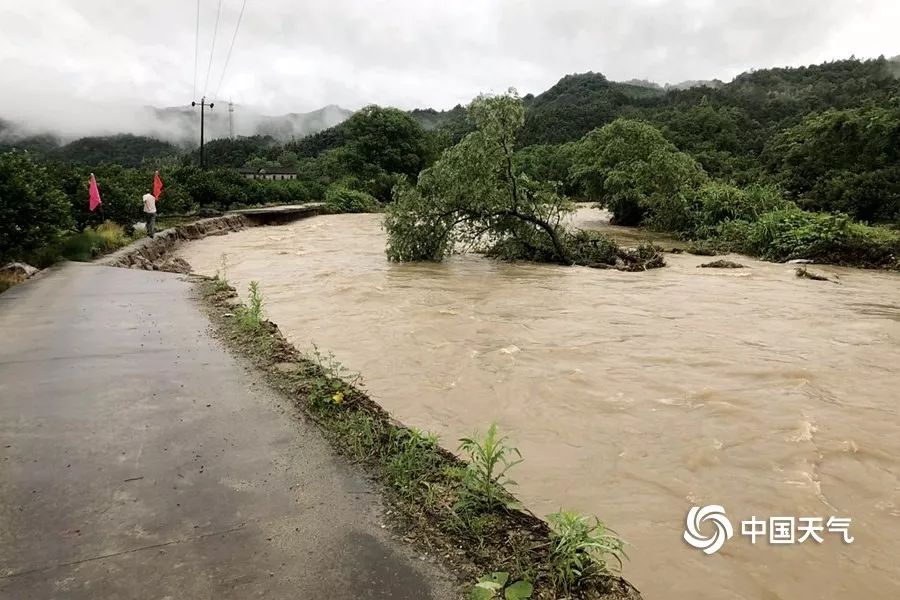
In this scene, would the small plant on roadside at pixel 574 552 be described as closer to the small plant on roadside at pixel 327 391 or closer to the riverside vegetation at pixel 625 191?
the small plant on roadside at pixel 327 391

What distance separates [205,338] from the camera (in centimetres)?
748

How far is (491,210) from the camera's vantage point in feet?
56.1

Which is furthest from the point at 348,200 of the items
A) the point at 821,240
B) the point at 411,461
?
the point at 411,461

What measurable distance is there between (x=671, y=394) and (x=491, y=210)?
11362 mm

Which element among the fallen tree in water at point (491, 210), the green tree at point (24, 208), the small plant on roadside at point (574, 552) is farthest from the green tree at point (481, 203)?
the small plant on roadside at point (574, 552)

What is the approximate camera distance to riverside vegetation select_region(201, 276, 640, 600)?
272 centimetres

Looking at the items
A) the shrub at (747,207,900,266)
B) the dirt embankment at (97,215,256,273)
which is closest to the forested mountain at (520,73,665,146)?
the dirt embankment at (97,215,256,273)

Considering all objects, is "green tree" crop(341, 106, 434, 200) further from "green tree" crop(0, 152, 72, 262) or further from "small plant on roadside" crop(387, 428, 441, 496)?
"small plant on roadside" crop(387, 428, 441, 496)

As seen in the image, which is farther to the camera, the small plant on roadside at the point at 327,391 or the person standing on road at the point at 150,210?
the person standing on road at the point at 150,210

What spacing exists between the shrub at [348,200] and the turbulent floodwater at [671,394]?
1302 inches

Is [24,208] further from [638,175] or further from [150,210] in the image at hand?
[638,175]

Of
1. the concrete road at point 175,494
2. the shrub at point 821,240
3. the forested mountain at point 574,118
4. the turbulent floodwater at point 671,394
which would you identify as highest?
the forested mountain at point 574,118

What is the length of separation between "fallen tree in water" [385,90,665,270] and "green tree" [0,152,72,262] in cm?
809

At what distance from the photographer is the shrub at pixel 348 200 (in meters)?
46.2
